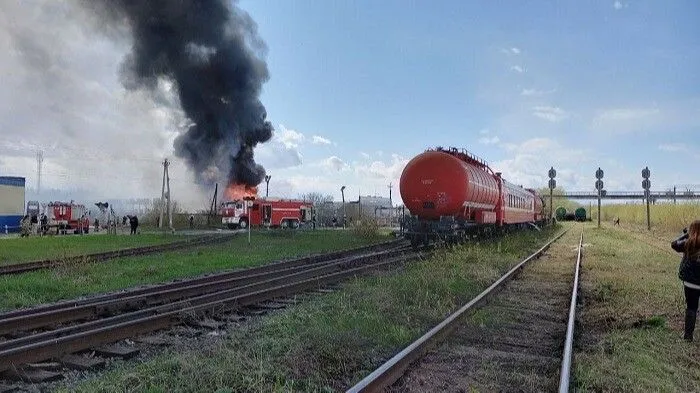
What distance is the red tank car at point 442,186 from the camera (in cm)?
1956

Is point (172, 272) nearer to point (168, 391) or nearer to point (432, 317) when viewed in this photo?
point (432, 317)

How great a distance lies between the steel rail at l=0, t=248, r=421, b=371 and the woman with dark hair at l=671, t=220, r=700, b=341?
6600mm

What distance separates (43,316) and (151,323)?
186 cm

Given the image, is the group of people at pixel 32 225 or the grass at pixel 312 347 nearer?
the grass at pixel 312 347

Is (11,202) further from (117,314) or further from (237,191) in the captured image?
(117,314)

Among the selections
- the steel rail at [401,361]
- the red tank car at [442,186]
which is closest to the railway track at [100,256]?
the red tank car at [442,186]

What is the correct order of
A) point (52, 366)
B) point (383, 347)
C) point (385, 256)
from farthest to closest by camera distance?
point (385, 256) < point (383, 347) < point (52, 366)

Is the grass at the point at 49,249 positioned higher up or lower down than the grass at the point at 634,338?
higher up

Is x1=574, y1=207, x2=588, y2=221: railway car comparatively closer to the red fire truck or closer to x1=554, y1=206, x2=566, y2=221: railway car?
x1=554, y1=206, x2=566, y2=221: railway car

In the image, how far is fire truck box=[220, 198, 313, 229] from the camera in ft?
150

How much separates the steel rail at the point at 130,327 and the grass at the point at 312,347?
2.85ft

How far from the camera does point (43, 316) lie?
8.17 metres

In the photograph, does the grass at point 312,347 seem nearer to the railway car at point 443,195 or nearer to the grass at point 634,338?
the grass at point 634,338

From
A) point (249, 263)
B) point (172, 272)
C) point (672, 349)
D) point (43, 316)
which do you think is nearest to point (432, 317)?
point (672, 349)
